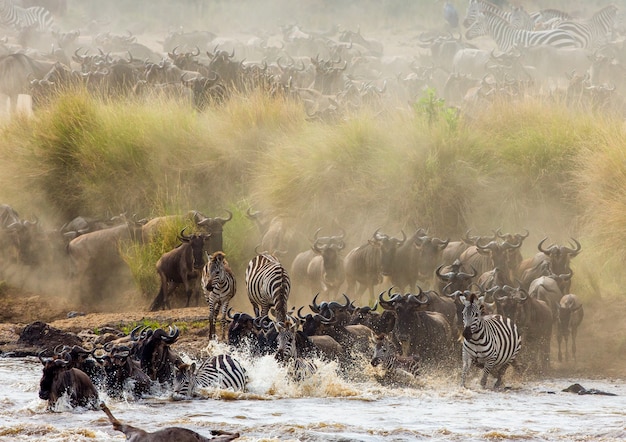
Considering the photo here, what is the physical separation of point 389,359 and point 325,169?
267 inches

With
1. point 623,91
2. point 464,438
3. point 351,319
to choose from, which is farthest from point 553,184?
point 623,91

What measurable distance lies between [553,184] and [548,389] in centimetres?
595

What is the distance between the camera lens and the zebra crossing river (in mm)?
9820

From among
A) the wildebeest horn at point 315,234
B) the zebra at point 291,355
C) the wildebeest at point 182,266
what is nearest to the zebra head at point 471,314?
the zebra at point 291,355

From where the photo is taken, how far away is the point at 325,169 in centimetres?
1852

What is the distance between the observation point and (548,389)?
12.6m

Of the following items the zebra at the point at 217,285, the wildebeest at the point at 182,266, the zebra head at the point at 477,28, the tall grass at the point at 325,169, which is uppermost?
the zebra head at the point at 477,28

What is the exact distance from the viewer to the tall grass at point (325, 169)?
696 inches

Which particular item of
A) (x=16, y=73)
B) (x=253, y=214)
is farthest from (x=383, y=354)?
(x=16, y=73)

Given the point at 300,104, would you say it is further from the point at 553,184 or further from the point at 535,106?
the point at 553,184

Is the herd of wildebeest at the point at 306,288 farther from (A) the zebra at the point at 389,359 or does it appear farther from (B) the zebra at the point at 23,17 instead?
(B) the zebra at the point at 23,17

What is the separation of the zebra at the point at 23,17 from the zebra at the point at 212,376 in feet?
119

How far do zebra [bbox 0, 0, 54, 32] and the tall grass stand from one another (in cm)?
2574

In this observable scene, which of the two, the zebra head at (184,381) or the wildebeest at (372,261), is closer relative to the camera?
the zebra head at (184,381)
